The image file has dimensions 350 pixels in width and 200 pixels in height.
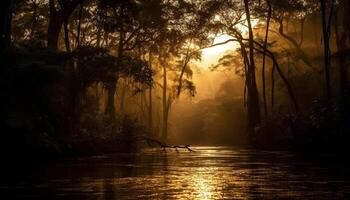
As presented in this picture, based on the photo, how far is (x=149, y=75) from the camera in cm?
3478

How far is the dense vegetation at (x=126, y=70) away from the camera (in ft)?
72.9

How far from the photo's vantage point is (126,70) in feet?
110

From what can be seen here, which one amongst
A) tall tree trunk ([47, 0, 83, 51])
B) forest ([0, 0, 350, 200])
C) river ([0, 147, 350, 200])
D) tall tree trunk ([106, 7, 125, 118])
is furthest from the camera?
tall tree trunk ([106, 7, 125, 118])

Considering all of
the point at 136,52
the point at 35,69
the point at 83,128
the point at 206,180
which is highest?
the point at 136,52

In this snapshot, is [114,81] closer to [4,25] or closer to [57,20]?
[57,20]

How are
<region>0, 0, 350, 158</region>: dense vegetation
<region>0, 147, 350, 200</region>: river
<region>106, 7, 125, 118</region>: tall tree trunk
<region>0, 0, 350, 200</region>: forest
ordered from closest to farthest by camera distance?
<region>0, 147, 350, 200</region>: river < <region>0, 0, 350, 200</region>: forest < <region>0, 0, 350, 158</region>: dense vegetation < <region>106, 7, 125, 118</region>: tall tree trunk

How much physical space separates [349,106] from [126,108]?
47754 mm

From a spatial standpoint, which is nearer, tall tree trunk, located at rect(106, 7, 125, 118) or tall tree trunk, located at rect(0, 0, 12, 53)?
tall tree trunk, located at rect(0, 0, 12, 53)

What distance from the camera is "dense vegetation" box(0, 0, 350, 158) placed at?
875 inches

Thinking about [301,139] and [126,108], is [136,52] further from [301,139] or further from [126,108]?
[301,139]

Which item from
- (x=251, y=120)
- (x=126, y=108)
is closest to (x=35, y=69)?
(x=251, y=120)

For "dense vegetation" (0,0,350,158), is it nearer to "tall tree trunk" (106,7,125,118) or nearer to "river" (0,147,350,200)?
"tall tree trunk" (106,7,125,118)

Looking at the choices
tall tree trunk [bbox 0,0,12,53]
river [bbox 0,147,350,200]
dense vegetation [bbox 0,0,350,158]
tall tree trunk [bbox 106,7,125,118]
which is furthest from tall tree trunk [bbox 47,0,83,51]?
river [bbox 0,147,350,200]

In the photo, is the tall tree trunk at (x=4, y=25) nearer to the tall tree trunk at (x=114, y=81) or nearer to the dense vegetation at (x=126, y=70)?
the dense vegetation at (x=126, y=70)
